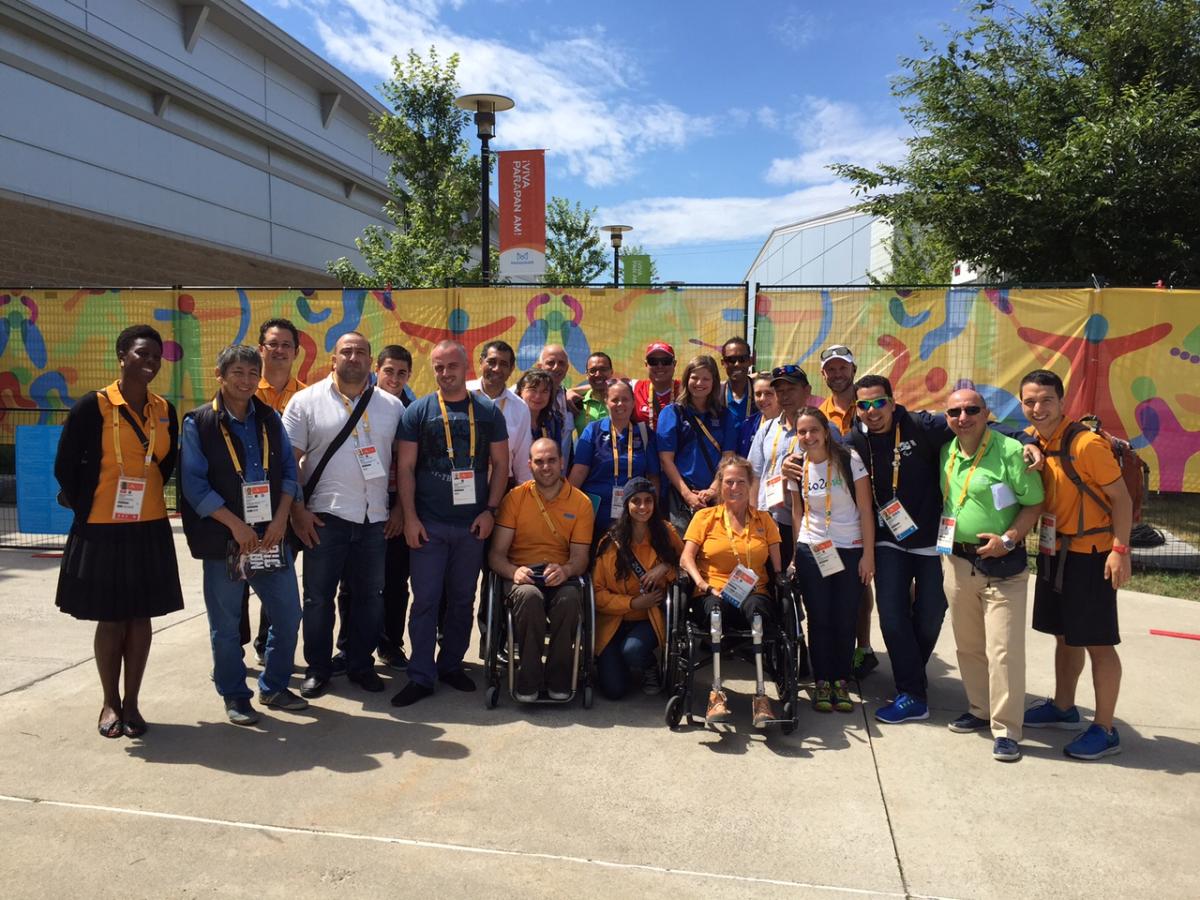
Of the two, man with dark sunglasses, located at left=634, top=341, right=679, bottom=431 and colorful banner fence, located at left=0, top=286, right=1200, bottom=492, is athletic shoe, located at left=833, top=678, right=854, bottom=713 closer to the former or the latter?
man with dark sunglasses, located at left=634, top=341, right=679, bottom=431

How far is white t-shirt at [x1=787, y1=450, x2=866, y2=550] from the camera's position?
4.16 m

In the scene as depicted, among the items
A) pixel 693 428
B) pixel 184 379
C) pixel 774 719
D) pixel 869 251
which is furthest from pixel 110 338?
pixel 869 251

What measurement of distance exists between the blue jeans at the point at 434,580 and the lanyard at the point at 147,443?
4.31ft

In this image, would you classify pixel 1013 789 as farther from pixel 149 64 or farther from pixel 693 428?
pixel 149 64

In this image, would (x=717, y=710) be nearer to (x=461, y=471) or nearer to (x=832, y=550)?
(x=832, y=550)

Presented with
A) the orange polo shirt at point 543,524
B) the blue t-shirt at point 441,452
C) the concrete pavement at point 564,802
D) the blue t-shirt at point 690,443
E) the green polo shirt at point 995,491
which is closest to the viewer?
the concrete pavement at point 564,802

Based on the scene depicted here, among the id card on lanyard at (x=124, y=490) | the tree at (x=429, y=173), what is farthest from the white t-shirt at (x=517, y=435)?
the tree at (x=429, y=173)

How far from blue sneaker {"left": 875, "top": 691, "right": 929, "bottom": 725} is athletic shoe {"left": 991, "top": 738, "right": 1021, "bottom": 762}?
0.44 meters

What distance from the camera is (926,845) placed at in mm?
2938

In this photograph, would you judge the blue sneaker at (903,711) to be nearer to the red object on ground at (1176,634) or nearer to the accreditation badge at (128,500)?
the red object on ground at (1176,634)

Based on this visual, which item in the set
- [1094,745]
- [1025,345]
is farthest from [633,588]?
[1025,345]

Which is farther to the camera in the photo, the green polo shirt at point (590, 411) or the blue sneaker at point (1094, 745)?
the green polo shirt at point (590, 411)

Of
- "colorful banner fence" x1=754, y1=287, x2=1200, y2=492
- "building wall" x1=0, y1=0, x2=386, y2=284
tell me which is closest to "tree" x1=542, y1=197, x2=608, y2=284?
"building wall" x1=0, y1=0, x2=386, y2=284

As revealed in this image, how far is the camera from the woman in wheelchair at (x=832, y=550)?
4.13 m
